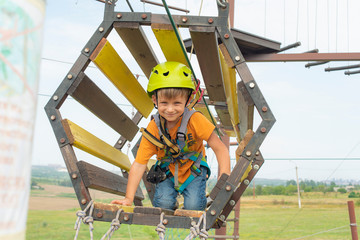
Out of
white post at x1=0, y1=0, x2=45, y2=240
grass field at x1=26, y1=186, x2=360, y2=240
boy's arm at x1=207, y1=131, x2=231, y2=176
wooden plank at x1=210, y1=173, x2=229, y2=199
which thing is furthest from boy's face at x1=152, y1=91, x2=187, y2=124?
grass field at x1=26, y1=186, x2=360, y2=240

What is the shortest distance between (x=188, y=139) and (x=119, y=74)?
0.70 m

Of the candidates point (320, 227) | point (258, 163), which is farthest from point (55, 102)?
point (320, 227)

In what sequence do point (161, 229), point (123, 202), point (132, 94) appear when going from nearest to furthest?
point (161, 229) < point (123, 202) < point (132, 94)

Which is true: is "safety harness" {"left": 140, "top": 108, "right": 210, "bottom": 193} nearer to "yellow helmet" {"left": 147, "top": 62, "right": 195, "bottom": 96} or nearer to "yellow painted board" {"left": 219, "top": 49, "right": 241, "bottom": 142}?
"yellow helmet" {"left": 147, "top": 62, "right": 195, "bottom": 96}

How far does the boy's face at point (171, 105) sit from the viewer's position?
264cm

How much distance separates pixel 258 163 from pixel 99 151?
1194mm

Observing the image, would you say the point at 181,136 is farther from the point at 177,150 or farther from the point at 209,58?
the point at 209,58

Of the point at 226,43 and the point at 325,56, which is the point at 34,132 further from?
the point at 325,56

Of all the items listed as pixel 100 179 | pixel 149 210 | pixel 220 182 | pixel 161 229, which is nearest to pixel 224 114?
pixel 220 182

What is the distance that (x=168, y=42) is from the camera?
106 inches

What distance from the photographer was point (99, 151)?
8.80 feet

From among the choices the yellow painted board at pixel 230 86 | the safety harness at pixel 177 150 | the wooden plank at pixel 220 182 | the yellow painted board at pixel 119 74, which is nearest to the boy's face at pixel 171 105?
the safety harness at pixel 177 150

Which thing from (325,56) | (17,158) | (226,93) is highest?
(325,56)

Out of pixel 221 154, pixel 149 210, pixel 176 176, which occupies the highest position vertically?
pixel 221 154
